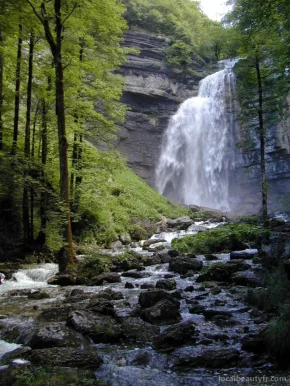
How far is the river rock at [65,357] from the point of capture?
13.4 ft

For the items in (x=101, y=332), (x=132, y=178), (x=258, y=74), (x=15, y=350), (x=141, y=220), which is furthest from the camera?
(x=132, y=178)

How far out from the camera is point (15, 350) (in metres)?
4.40

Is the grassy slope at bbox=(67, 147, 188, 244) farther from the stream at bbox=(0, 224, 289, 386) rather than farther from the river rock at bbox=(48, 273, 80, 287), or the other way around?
the stream at bbox=(0, 224, 289, 386)

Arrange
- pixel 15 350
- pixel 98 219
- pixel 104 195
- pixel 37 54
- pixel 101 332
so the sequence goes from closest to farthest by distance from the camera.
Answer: pixel 15 350, pixel 101 332, pixel 37 54, pixel 104 195, pixel 98 219

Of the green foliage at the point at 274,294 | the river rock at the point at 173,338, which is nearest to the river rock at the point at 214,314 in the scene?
the green foliage at the point at 274,294

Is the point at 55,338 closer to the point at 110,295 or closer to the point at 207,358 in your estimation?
the point at 207,358

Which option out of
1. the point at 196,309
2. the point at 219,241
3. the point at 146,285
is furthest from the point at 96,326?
the point at 219,241

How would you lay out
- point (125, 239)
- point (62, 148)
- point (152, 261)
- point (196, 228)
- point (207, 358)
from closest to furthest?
point (207, 358), point (62, 148), point (152, 261), point (125, 239), point (196, 228)

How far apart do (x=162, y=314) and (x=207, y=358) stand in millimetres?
Result: 1659

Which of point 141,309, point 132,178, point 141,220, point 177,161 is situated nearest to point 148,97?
point 177,161

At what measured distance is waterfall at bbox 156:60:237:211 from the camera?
35.3 meters

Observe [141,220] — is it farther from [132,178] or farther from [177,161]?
[177,161]

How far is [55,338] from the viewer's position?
4.60 meters

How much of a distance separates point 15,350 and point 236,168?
3319cm
